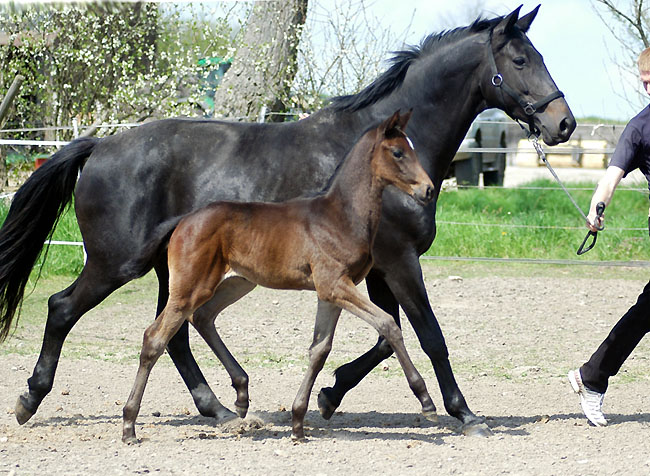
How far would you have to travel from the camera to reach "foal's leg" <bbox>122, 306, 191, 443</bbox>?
4.47 meters

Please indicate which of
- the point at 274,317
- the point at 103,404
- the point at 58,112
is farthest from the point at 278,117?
the point at 103,404

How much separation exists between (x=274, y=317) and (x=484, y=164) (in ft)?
32.9

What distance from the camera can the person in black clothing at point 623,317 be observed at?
4703 millimetres

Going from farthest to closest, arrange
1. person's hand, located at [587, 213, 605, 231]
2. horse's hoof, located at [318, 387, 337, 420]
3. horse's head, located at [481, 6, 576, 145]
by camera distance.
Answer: horse's hoof, located at [318, 387, 337, 420] → horse's head, located at [481, 6, 576, 145] → person's hand, located at [587, 213, 605, 231]

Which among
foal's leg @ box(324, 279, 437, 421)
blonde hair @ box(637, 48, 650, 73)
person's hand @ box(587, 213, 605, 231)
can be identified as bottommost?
foal's leg @ box(324, 279, 437, 421)

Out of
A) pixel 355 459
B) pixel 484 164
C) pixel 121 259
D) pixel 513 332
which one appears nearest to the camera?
pixel 355 459

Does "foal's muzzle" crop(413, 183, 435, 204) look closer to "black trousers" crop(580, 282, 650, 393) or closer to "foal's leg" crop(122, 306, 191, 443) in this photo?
"foal's leg" crop(122, 306, 191, 443)

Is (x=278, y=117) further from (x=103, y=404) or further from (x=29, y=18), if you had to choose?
(x=103, y=404)

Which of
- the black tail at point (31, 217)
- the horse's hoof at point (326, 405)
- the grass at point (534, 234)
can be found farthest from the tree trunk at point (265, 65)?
the horse's hoof at point (326, 405)

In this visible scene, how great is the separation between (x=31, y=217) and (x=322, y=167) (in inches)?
71.8

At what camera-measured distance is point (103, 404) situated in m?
5.49

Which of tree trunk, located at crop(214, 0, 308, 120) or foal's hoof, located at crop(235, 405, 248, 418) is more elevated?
tree trunk, located at crop(214, 0, 308, 120)

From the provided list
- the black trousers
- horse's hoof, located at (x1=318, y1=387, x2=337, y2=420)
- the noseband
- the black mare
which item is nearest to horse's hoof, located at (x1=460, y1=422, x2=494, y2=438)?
the black mare

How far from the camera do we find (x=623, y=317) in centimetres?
493
